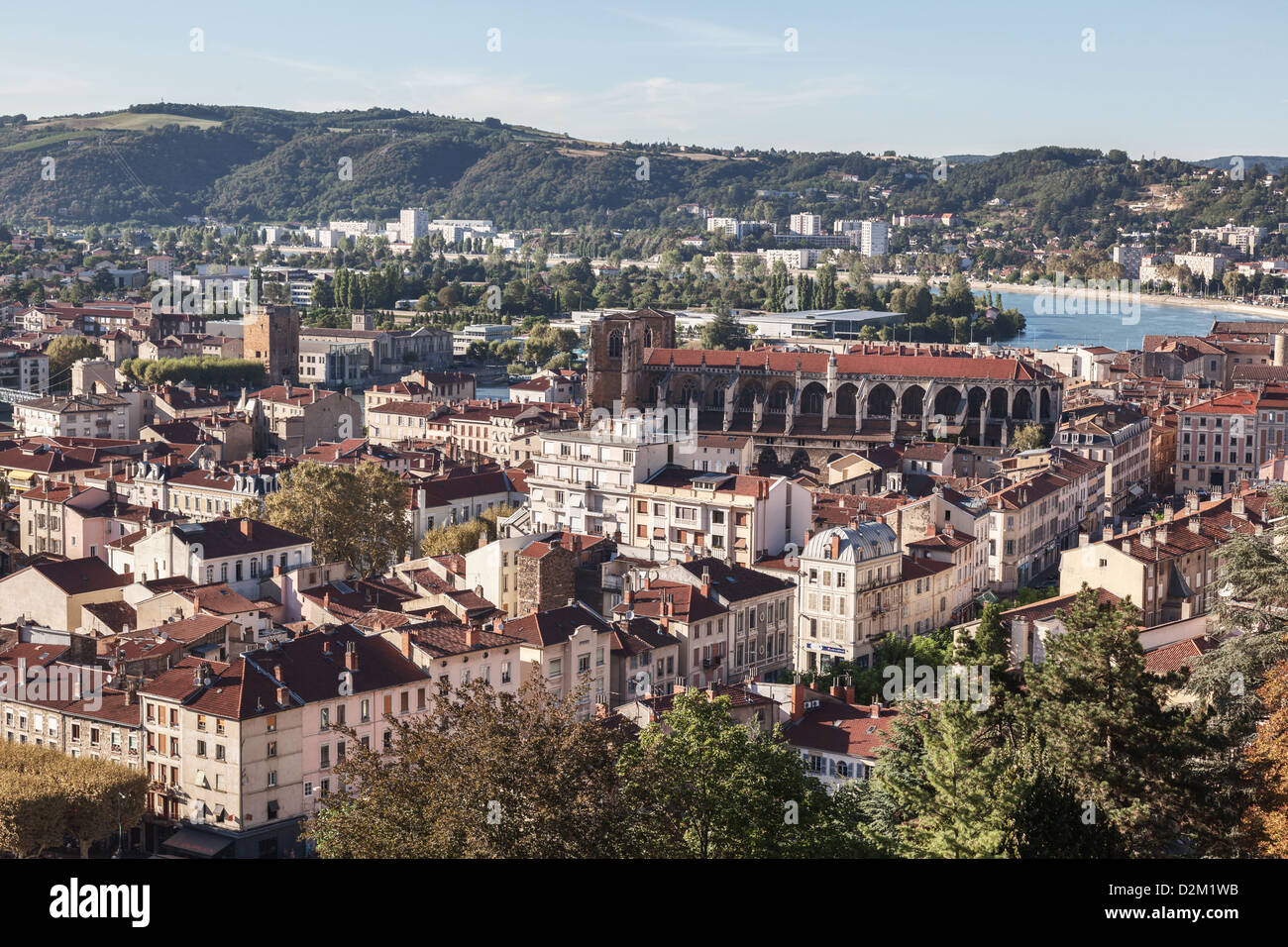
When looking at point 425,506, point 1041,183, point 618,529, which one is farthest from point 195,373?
point 1041,183

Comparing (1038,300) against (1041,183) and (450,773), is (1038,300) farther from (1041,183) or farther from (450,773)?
(450,773)

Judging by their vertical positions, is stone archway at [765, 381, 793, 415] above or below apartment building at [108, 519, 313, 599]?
above

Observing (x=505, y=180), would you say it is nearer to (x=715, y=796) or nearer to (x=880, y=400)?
(x=880, y=400)

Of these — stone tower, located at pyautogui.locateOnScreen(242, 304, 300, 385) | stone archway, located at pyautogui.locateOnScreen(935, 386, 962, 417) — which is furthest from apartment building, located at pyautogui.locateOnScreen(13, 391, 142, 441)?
stone archway, located at pyautogui.locateOnScreen(935, 386, 962, 417)

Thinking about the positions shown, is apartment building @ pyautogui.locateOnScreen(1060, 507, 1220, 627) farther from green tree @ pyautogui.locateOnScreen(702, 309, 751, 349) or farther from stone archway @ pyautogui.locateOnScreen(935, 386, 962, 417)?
green tree @ pyautogui.locateOnScreen(702, 309, 751, 349)

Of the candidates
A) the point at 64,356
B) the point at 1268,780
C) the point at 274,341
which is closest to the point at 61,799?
the point at 1268,780

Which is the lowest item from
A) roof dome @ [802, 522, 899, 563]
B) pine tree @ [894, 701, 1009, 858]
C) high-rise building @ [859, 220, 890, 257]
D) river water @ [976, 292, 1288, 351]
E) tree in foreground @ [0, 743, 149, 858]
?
tree in foreground @ [0, 743, 149, 858]

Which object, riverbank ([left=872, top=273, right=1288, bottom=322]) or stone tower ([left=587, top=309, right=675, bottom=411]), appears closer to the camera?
stone tower ([left=587, top=309, right=675, bottom=411])
